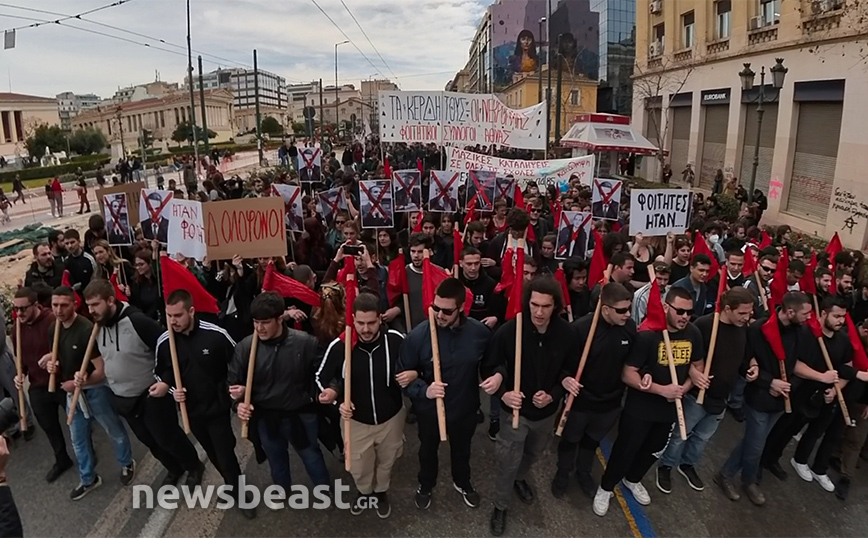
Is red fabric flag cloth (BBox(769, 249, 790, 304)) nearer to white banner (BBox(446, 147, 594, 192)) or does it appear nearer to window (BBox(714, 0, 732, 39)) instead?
white banner (BBox(446, 147, 594, 192))

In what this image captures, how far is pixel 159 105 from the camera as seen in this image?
10194 centimetres

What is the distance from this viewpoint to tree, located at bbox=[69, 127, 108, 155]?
227 feet

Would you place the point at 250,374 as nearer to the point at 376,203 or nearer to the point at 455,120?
the point at 376,203

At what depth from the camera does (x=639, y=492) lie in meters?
4.49

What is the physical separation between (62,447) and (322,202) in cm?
595

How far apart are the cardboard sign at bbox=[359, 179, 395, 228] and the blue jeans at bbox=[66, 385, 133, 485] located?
497 cm

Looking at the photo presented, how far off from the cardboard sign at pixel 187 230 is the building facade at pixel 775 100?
15092 millimetres

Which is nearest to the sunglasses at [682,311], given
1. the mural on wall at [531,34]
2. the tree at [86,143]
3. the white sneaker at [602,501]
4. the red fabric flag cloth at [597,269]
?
the white sneaker at [602,501]

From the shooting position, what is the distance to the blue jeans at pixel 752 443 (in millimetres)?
4363

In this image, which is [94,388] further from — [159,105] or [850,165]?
[159,105]

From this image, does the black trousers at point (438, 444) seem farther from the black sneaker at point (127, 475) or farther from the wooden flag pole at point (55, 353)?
the wooden flag pole at point (55, 353)

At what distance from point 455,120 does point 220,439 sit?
1034cm

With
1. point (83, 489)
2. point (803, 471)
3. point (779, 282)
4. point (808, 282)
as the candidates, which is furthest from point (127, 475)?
point (808, 282)

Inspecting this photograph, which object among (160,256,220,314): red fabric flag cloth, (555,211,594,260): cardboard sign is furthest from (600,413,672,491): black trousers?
(160,256,220,314): red fabric flag cloth
